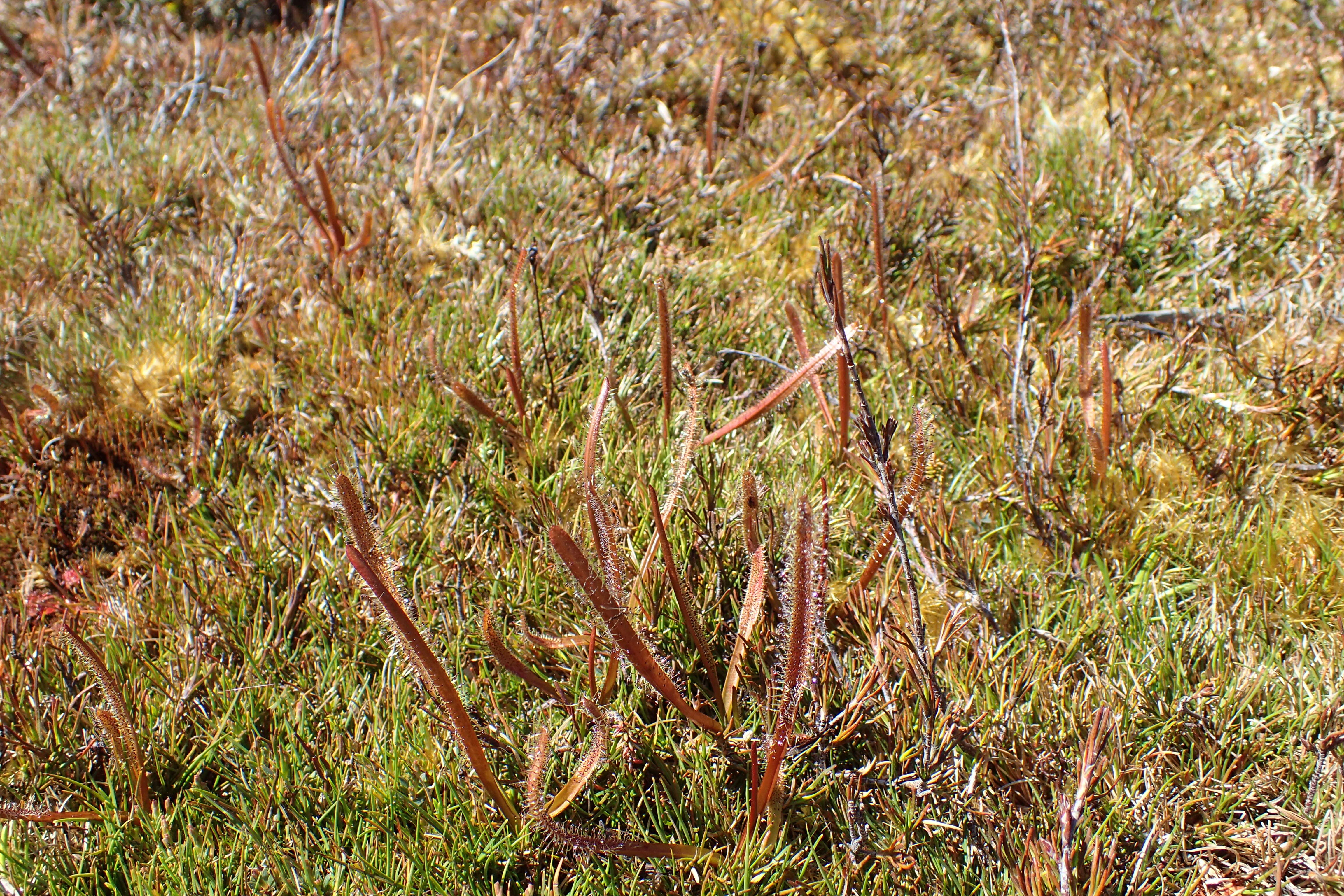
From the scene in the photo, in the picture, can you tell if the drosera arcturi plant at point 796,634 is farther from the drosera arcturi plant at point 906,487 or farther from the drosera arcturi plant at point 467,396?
the drosera arcturi plant at point 467,396

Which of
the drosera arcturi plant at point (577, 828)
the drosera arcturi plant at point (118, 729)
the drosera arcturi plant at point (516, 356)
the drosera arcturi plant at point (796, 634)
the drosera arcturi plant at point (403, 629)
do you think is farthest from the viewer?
the drosera arcturi plant at point (516, 356)

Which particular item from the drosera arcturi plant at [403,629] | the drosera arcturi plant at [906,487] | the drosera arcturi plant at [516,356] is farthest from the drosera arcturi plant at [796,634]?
the drosera arcturi plant at [516,356]

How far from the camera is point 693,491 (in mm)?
2172

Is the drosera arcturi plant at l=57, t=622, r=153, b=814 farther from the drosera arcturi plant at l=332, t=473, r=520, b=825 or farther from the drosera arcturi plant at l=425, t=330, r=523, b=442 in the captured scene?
the drosera arcturi plant at l=425, t=330, r=523, b=442

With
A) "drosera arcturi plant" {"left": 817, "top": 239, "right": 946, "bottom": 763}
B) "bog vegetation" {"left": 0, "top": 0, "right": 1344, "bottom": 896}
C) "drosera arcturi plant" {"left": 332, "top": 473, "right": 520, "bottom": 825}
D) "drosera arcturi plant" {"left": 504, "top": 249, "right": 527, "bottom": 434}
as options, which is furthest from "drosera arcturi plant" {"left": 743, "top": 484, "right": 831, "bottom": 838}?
"drosera arcturi plant" {"left": 504, "top": 249, "right": 527, "bottom": 434}

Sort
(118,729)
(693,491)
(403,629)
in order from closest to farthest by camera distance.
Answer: (403,629), (118,729), (693,491)

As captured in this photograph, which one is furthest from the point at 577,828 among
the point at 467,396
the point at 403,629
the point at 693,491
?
the point at 467,396

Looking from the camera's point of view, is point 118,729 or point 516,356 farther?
point 516,356

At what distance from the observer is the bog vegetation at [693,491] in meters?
1.61

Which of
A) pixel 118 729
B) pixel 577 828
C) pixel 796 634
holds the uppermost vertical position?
pixel 796 634

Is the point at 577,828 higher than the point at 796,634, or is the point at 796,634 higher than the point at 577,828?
the point at 796,634

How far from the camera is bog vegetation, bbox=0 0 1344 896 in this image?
1605 mm

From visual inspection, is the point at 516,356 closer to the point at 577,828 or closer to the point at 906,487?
the point at 906,487

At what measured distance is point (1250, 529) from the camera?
2.07 m
